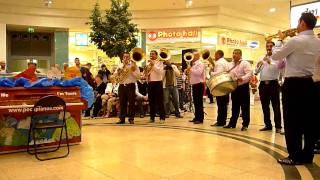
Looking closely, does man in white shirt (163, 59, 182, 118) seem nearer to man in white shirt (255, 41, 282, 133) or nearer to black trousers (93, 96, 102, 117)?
black trousers (93, 96, 102, 117)

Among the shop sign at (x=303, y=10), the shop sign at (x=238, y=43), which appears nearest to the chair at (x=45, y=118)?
the shop sign at (x=303, y=10)

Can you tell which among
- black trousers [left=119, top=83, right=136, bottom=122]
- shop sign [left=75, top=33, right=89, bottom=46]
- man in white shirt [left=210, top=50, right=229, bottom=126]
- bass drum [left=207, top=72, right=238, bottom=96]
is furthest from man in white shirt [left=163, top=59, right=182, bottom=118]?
shop sign [left=75, top=33, right=89, bottom=46]

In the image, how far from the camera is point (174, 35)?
50.2 ft

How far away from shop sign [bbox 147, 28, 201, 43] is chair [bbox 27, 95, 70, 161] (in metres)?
10.9

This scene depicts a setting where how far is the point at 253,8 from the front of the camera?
591 inches

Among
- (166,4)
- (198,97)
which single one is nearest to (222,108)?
(198,97)

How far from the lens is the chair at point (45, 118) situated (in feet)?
14.4

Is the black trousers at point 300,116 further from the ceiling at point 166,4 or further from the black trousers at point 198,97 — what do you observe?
the ceiling at point 166,4

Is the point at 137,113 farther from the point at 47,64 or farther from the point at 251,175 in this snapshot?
the point at 47,64

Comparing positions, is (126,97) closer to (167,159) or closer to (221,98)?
(221,98)

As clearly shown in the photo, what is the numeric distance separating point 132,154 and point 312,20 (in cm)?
271

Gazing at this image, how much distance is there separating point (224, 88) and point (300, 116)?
2583 mm

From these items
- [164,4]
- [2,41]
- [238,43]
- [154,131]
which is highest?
[164,4]

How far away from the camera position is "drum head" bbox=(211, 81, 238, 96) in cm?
637
